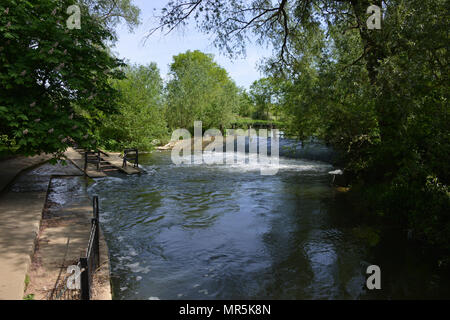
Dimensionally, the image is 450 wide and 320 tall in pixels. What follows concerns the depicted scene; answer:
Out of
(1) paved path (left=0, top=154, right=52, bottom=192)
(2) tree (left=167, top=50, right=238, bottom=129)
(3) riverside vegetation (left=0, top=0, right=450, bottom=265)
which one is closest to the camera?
(3) riverside vegetation (left=0, top=0, right=450, bottom=265)

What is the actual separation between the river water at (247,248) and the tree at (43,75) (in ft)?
9.58

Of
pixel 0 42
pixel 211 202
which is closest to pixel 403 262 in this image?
pixel 211 202

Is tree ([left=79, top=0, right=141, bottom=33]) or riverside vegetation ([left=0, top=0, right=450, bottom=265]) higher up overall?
tree ([left=79, top=0, right=141, bottom=33])

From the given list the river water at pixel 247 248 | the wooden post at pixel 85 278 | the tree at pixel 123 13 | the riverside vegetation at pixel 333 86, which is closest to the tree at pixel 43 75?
the riverside vegetation at pixel 333 86

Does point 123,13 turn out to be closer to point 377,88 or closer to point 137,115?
point 137,115

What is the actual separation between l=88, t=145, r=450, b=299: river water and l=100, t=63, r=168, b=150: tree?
470 inches

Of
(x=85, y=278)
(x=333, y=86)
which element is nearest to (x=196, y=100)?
(x=333, y=86)

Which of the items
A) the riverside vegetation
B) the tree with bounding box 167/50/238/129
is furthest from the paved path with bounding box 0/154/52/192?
the tree with bounding box 167/50/238/129

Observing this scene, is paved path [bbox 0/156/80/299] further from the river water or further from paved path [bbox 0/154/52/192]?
the river water

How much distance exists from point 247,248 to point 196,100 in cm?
3253

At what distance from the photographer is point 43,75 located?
7984mm

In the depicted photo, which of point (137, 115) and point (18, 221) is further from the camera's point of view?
point (137, 115)

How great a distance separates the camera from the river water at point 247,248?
5.98 meters

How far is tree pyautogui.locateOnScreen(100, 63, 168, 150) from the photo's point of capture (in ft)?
84.9
